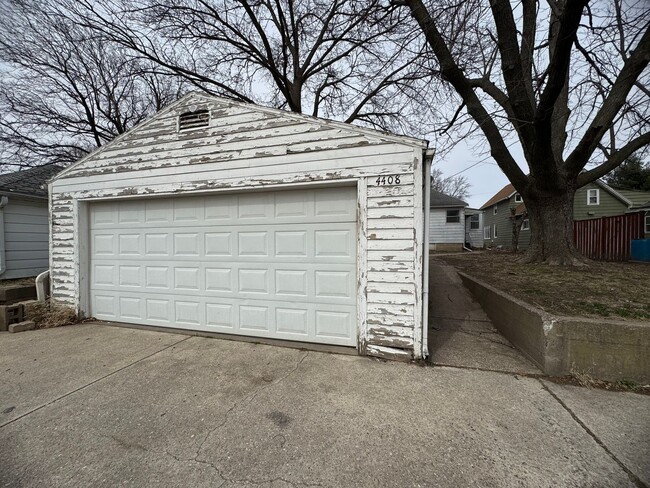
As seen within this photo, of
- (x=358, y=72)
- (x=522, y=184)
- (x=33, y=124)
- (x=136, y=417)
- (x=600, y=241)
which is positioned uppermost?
(x=358, y=72)

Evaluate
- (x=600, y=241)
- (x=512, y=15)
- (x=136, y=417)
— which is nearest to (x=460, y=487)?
(x=136, y=417)

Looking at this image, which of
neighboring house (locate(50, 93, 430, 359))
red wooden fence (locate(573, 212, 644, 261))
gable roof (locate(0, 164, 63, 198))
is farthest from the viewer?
red wooden fence (locate(573, 212, 644, 261))

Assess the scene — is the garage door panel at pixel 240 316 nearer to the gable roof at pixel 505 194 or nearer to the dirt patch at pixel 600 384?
the dirt patch at pixel 600 384

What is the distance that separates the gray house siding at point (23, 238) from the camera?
7.30m

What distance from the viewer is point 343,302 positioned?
3.76 meters

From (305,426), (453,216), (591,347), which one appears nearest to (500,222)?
(453,216)

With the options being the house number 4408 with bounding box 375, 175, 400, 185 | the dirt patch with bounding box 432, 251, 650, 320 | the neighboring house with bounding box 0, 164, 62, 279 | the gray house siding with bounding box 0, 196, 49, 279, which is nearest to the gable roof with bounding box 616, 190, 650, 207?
the dirt patch with bounding box 432, 251, 650, 320

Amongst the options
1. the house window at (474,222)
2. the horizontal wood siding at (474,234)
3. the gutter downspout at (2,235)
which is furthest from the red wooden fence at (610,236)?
the gutter downspout at (2,235)

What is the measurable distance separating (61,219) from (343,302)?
17.4 ft

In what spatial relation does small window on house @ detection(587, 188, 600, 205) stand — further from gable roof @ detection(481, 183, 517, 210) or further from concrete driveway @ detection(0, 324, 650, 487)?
concrete driveway @ detection(0, 324, 650, 487)

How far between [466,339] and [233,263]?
11.8 feet

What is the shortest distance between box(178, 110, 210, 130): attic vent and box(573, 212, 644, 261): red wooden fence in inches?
501

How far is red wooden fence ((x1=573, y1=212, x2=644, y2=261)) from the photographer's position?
9.73 meters

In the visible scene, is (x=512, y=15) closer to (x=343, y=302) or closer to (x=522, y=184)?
(x=522, y=184)
